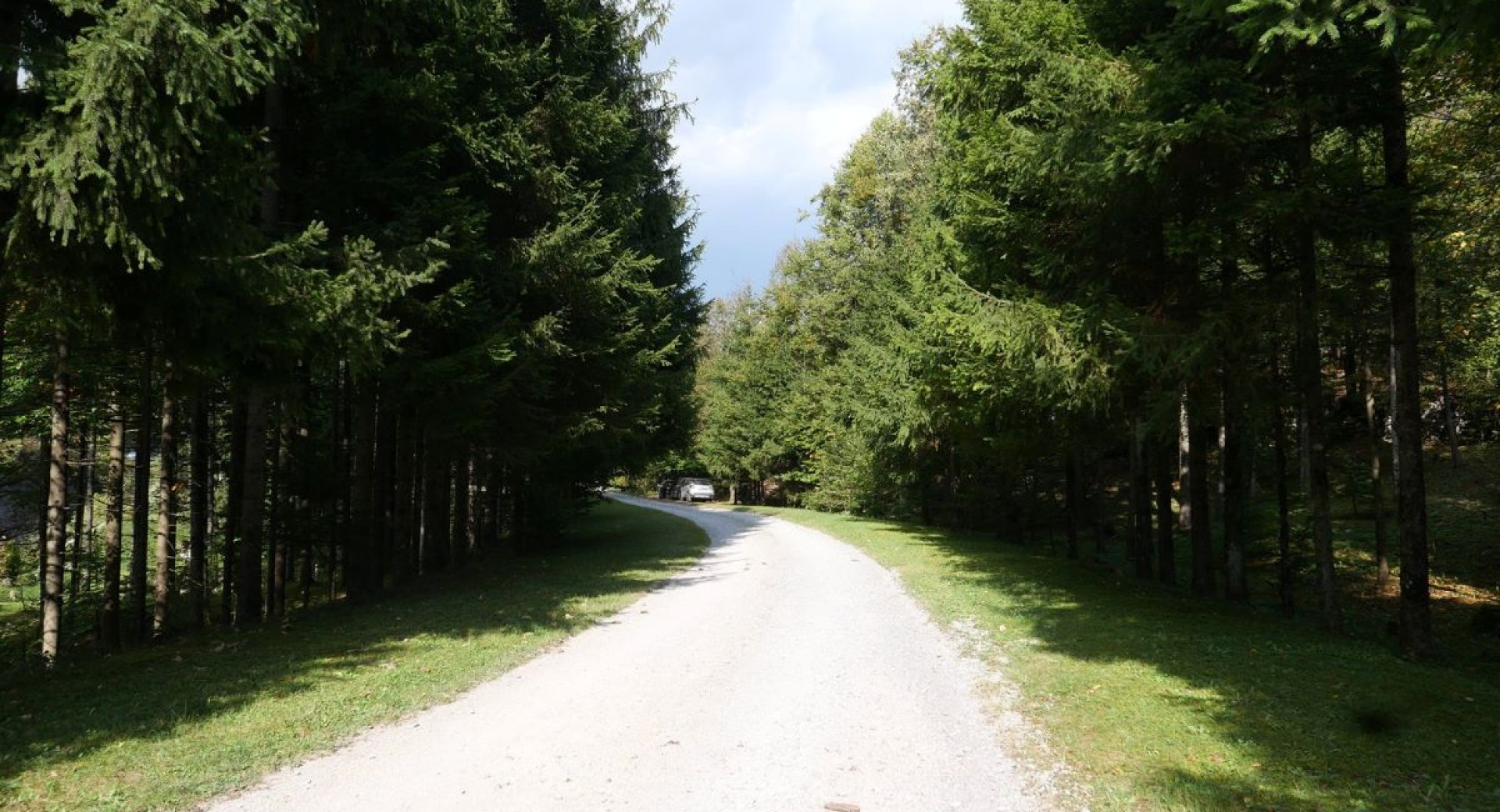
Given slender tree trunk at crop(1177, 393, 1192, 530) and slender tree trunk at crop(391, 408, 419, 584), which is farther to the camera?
slender tree trunk at crop(391, 408, 419, 584)

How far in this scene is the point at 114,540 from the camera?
11516 mm

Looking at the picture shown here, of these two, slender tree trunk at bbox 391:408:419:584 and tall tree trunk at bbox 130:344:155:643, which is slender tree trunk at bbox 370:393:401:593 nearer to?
slender tree trunk at bbox 391:408:419:584

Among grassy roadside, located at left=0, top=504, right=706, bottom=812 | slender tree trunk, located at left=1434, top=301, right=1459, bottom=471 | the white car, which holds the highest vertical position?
slender tree trunk, located at left=1434, top=301, right=1459, bottom=471

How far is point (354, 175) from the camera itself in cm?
1077

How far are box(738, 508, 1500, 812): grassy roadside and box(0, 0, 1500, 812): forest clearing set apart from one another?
0.18ft

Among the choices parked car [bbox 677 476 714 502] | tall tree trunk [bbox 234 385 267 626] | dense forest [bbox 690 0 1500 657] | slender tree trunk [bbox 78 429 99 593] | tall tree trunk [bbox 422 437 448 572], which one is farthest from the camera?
parked car [bbox 677 476 714 502]

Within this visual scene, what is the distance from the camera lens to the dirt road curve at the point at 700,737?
431 centimetres

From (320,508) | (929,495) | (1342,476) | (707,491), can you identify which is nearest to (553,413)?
(320,508)

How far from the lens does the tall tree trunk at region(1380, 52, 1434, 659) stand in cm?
843

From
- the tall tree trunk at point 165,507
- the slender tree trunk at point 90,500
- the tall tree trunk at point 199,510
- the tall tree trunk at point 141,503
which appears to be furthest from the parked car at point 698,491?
the tall tree trunk at point 141,503

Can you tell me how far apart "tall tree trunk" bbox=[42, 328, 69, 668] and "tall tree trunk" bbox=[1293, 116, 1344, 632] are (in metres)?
15.7

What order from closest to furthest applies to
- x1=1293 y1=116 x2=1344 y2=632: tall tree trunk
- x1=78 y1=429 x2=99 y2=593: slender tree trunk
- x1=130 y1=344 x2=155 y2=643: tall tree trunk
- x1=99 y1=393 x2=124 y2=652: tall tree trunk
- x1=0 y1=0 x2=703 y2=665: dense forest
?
A: x1=0 y1=0 x2=703 y2=665: dense forest < x1=1293 y1=116 x2=1344 y2=632: tall tree trunk < x1=130 y1=344 x2=155 y2=643: tall tree trunk < x1=99 y1=393 x2=124 y2=652: tall tree trunk < x1=78 y1=429 x2=99 y2=593: slender tree trunk

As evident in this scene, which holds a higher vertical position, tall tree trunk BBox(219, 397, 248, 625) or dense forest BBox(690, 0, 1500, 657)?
dense forest BBox(690, 0, 1500, 657)

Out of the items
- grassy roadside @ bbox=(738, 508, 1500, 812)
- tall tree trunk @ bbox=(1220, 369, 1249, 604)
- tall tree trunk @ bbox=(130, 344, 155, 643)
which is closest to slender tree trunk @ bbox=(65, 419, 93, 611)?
tall tree trunk @ bbox=(130, 344, 155, 643)
